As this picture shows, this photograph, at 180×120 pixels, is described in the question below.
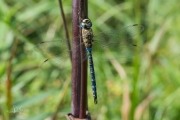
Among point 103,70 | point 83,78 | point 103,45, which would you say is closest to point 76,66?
point 83,78

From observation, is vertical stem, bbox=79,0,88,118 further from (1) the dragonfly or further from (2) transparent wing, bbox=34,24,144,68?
(2) transparent wing, bbox=34,24,144,68

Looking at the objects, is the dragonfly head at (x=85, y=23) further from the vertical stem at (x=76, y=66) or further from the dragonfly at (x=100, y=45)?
the dragonfly at (x=100, y=45)

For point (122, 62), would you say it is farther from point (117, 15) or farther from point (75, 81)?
point (75, 81)

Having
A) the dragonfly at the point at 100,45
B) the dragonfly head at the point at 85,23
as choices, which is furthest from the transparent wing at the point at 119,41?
the dragonfly head at the point at 85,23

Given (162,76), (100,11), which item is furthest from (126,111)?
(100,11)

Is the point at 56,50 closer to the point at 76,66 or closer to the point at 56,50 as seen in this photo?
the point at 56,50
